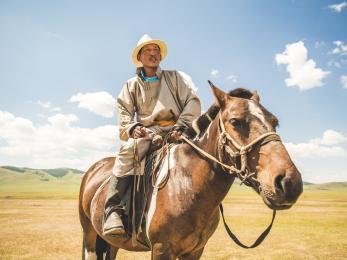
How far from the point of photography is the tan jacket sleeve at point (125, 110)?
4.58 m

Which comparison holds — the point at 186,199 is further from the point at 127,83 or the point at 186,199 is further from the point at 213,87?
the point at 127,83

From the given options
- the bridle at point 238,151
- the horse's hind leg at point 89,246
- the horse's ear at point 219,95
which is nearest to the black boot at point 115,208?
the bridle at point 238,151

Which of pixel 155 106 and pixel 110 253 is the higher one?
pixel 155 106

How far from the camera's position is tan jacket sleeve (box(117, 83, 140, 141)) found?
4582 millimetres

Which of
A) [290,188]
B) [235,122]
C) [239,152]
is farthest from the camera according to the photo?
[235,122]

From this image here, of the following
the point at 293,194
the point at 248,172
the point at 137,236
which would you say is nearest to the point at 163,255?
the point at 137,236

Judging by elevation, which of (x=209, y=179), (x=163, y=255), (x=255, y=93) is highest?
(x=255, y=93)

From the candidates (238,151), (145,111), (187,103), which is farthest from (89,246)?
(238,151)

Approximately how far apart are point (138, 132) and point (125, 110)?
0.68 metres

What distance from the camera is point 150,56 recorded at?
4.86 m

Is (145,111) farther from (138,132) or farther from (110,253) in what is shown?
(110,253)

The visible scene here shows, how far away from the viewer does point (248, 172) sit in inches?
114

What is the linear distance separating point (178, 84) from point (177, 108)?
404 millimetres

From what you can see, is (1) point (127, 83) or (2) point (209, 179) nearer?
(2) point (209, 179)
